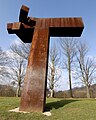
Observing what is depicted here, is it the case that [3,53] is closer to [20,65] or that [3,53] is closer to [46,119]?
[20,65]

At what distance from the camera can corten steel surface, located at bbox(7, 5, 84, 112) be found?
6.54 metres

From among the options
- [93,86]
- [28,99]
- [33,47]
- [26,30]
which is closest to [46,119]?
[28,99]

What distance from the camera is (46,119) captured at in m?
5.23

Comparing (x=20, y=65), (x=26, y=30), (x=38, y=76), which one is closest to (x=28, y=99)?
(x=38, y=76)

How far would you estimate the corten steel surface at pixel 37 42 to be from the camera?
654 cm

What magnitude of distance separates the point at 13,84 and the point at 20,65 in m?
3.63

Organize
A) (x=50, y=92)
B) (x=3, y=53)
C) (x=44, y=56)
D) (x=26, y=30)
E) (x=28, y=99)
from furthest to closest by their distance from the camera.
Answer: (x=3, y=53)
(x=50, y=92)
(x=26, y=30)
(x=44, y=56)
(x=28, y=99)

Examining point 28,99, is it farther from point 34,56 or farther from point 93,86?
point 93,86

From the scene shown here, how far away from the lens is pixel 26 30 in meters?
8.06

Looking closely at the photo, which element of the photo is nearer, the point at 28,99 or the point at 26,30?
the point at 28,99

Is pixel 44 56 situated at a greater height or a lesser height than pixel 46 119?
greater

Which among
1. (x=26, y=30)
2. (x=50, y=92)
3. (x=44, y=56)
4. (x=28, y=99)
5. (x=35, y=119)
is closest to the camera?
(x=35, y=119)

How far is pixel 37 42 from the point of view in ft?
24.4

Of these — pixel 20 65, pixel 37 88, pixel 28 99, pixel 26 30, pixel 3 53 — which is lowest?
pixel 28 99
